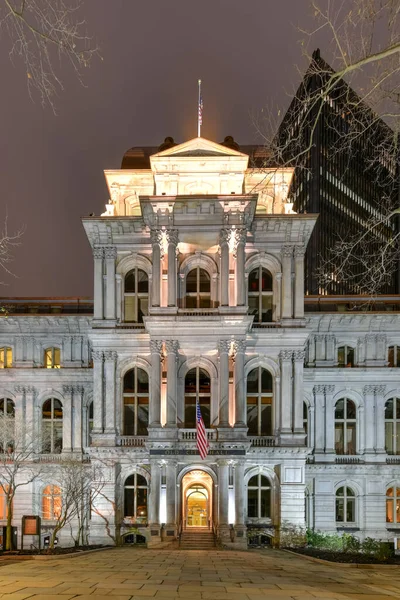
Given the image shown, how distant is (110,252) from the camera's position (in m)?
44.1

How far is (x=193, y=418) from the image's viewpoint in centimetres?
4266

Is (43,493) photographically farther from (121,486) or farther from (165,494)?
(165,494)

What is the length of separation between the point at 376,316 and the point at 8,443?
27.0 metres

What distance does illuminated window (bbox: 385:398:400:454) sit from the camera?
158 ft

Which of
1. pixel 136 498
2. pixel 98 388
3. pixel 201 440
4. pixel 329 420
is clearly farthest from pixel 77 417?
pixel 329 420

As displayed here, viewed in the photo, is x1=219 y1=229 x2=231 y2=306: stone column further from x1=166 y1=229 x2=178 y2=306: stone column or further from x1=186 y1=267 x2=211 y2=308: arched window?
x1=166 y1=229 x2=178 y2=306: stone column

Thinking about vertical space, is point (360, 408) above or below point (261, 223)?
below

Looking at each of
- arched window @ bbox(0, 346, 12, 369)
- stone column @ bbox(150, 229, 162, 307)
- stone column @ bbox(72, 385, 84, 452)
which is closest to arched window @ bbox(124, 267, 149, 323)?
stone column @ bbox(150, 229, 162, 307)

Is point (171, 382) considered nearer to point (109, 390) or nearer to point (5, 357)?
point (109, 390)

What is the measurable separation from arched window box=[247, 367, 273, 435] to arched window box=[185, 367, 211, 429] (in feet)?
8.97

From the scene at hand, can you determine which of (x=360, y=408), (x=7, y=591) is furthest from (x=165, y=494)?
(x=7, y=591)

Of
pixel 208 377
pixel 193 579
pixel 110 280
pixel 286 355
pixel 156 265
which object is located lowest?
pixel 193 579

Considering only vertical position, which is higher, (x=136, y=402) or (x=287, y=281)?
(x=287, y=281)

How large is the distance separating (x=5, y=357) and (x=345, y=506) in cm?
2615
